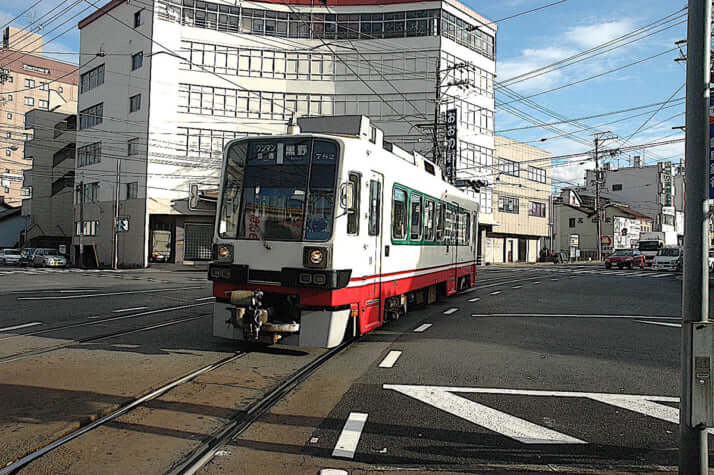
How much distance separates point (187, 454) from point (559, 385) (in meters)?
4.35

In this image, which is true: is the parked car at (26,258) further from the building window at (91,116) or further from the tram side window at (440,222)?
the tram side window at (440,222)

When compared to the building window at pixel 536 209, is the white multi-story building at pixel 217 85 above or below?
above

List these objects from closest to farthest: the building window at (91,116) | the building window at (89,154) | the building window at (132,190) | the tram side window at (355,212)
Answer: the tram side window at (355,212)
the building window at (132,190)
the building window at (91,116)
the building window at (89,154)

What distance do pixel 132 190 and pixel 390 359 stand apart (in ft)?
127

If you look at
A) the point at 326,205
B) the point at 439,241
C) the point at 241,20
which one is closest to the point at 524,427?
the point at 326,205

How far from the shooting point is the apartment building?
185 feet

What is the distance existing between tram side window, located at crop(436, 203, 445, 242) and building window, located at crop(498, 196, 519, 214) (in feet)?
142

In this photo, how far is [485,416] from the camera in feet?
19.0

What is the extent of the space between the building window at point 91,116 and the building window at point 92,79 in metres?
1.68

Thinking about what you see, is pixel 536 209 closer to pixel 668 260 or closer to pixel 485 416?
pixel 668 260

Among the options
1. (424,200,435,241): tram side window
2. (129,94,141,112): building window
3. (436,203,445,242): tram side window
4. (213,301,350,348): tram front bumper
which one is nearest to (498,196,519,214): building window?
(129,94,141,112): building window

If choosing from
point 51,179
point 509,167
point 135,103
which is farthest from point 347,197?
point 51,179

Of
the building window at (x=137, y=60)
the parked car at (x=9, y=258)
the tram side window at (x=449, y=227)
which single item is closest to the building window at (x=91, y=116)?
the building window at (x=137, y=60)

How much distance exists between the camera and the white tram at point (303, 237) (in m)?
8.27
